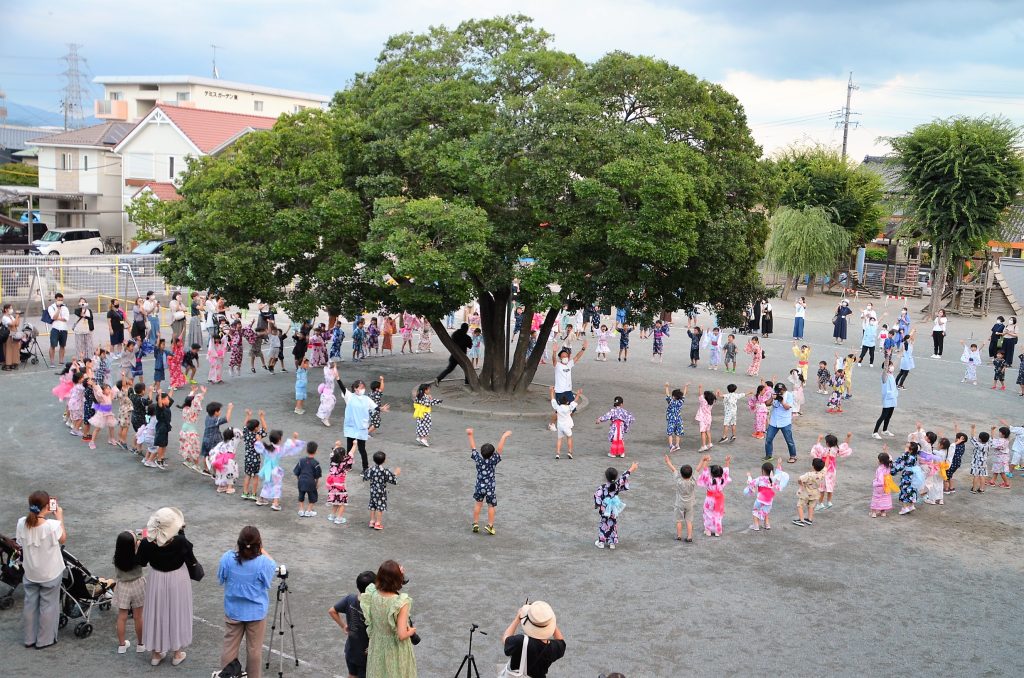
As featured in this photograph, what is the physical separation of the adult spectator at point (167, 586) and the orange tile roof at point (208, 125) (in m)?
46.7

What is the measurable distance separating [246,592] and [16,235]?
49174 mm

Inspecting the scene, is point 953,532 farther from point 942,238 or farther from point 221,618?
point 942,238

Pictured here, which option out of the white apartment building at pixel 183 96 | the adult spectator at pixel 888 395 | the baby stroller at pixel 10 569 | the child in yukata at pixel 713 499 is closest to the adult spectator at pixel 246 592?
the baby stroller at pixel 10 569

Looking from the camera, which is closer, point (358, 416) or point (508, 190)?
point (358, 416)

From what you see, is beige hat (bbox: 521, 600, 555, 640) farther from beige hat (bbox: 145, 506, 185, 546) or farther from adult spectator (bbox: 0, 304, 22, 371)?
adult spectator (bbox: 0, 304, 22, 371)

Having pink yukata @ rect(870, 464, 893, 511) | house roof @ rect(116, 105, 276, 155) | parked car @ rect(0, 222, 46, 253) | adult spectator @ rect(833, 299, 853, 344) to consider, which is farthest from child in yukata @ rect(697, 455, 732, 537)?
house roof @ rect(116, 105, 276, 155)

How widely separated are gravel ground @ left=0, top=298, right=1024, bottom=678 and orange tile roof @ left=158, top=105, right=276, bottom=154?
3643 centimetres

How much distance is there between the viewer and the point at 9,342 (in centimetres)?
2284

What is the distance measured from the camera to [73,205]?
185 ft

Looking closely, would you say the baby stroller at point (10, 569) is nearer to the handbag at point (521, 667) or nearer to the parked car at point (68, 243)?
the handbag at point (521, 667)

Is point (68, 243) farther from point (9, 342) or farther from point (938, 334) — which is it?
point (938, 334)

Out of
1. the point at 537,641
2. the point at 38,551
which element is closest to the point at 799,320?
the point at 537,641

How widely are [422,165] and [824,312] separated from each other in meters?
28.7

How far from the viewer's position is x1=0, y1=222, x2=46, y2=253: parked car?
4566 cm
